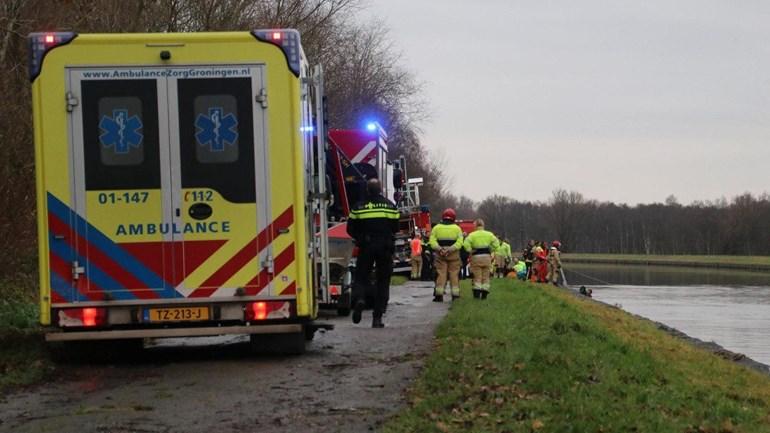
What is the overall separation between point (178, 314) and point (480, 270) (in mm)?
10065

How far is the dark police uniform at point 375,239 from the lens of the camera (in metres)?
13.1

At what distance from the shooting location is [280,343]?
10672 millimetres

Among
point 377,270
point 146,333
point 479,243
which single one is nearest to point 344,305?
point 377,270

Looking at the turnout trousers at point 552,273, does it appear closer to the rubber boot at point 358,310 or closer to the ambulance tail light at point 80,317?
the rubber boot at point 358,310

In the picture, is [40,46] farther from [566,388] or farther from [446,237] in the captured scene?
[446,237]

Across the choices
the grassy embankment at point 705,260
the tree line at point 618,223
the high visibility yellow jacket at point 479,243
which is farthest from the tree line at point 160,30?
the tree line at point 618,223

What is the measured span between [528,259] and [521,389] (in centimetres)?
3695

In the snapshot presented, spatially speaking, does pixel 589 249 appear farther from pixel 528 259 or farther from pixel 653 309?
pixel 653 309

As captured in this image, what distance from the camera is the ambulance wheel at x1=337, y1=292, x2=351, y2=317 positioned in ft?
52.0

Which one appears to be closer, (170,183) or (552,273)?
(170,183)

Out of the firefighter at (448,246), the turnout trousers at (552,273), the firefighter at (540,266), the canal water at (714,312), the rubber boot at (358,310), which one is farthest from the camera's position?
the firefighter at (540,266)

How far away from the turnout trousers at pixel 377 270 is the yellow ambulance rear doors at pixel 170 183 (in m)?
3.44

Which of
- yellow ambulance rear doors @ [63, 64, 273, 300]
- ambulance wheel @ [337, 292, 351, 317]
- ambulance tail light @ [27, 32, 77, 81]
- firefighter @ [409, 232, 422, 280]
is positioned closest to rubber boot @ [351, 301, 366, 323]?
ambulance wheel @ [337, 292, 351, 317]

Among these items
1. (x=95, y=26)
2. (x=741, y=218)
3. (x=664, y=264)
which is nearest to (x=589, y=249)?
(x=741, y=218)
